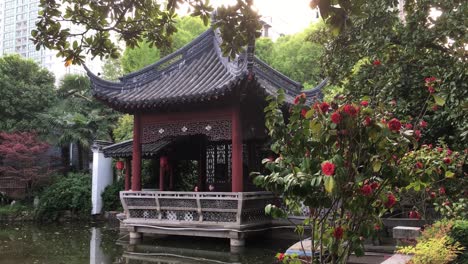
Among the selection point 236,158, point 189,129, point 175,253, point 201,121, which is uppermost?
point 201,121

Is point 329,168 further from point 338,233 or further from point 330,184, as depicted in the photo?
point 338,233

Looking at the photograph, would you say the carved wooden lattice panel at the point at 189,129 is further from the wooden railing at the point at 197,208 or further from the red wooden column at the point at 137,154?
the wooden railing at the point at 197,208

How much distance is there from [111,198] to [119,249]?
6518 mm

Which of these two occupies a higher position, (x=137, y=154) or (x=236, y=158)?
(x=137, y=154)

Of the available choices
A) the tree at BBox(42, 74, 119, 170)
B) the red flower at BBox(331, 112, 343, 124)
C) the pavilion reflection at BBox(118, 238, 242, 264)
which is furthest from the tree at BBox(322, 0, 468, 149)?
the tree at BBox(42, 74, 119, 170)

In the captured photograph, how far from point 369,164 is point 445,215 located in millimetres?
3618

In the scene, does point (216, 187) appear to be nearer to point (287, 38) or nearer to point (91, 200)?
point (91, 200)

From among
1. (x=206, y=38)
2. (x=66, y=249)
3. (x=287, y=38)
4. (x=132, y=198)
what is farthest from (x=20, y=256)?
(x=287, y=38)

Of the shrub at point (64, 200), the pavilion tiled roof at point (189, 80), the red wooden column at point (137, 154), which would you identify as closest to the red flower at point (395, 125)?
the pavilion tiled roof at point (189, 80)

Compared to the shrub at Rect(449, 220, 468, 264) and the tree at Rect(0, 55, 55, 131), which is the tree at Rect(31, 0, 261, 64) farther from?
the tree at Rect(0, 55, 55, 131)

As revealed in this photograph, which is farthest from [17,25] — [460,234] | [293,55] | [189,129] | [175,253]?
[460,234]

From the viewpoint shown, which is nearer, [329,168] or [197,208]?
[329,168]

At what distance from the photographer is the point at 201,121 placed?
9.68 metres

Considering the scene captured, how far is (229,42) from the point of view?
8.95ft
